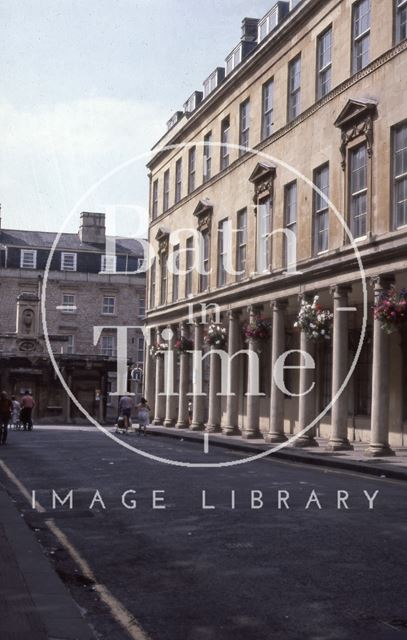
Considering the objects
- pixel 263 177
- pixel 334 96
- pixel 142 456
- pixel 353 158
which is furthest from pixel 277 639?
pixel 263 177

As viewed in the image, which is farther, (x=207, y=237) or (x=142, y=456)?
(x=207, y=237)

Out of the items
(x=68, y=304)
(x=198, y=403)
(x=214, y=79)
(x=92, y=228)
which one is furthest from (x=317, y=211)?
(x=92, y=228)

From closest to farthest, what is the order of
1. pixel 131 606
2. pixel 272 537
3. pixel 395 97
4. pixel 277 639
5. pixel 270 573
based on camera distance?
pixel 277 639, pixel 131 606, pixel 270 573, pixel 272 537, pixel 395 97

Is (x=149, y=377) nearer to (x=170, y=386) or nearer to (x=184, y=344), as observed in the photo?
(x=170, y=386)

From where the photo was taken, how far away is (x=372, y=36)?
24.6 metres

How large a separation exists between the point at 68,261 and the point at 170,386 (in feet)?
123

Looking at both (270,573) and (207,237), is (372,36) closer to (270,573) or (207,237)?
(207,237)

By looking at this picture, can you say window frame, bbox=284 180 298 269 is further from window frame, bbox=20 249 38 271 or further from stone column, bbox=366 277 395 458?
window frame, bbox=20 249 38 271

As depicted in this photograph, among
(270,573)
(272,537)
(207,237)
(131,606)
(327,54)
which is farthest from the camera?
(207,237)

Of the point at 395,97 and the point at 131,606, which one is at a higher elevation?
the point at 395,97

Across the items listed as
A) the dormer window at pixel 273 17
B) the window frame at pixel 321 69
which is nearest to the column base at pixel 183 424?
the dormer window at pixel 273 17

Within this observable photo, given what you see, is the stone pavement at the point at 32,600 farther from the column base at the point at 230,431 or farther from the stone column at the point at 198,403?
the stone column at the point at 198,403

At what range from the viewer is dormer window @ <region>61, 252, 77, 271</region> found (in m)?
80.8

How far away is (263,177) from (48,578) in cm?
2627
